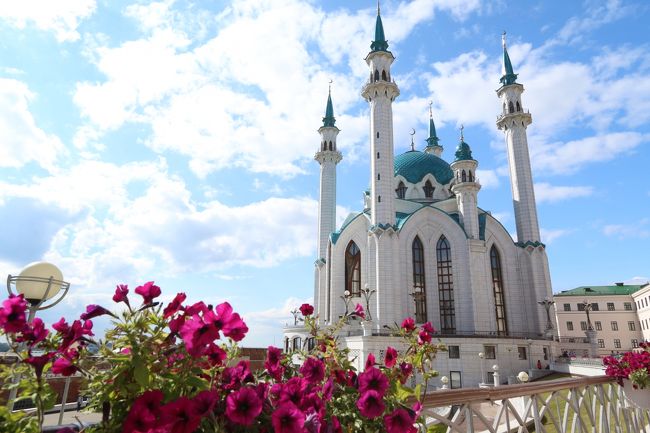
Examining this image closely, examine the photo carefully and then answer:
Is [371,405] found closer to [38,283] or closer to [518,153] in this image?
[38,283]

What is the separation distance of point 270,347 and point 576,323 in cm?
6927

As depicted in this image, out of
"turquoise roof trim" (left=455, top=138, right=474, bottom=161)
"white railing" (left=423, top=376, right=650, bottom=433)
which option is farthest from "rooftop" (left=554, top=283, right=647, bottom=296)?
"white railing" (left=423, top=376, right=650, bottom=433)

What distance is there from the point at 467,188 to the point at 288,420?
36.6m

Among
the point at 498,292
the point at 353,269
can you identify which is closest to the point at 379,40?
the point at 353,269

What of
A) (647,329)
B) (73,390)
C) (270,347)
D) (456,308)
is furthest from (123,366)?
(647,329)

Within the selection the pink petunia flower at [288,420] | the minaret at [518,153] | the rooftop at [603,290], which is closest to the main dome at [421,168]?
the minaret at [518,153]

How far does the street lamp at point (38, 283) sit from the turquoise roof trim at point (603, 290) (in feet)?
228

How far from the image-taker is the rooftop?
2301 inches

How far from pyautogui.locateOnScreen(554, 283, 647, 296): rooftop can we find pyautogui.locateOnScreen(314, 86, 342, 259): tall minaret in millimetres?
42465

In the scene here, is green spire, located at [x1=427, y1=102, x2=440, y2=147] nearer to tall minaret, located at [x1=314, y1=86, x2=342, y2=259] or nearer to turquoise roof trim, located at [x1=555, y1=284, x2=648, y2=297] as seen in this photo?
tall minaret, located at [x1=314, y1=86, x2=342, y2=259]

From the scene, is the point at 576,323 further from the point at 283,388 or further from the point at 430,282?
the point at 283,388

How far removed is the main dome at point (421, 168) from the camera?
44344mm

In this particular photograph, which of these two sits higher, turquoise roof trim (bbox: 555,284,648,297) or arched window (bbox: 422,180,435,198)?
arched window (bbox: 422,180,435,198)

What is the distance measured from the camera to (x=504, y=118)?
40125mm
